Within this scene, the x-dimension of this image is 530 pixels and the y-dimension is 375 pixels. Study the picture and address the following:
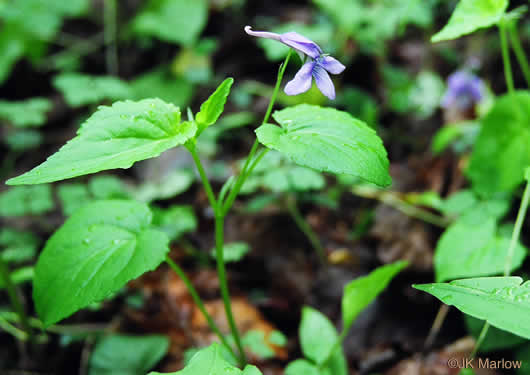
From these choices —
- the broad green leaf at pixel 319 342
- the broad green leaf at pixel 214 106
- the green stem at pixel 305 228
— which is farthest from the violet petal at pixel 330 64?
Result: the green stem at pixel 305 228

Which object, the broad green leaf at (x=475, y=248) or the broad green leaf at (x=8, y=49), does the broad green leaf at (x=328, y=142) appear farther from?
the broad green leaf at (x=8, y=49)

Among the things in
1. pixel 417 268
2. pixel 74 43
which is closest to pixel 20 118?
pixel 74 43

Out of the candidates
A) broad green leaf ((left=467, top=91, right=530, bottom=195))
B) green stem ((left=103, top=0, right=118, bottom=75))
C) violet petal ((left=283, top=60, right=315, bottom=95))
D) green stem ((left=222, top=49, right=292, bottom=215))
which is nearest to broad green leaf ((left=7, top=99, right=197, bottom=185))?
green stem ((left=222, top=49, right=292, bottom=215))

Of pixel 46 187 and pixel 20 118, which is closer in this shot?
pixel 46 187

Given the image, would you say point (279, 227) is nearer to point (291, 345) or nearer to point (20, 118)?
point (291, 345)

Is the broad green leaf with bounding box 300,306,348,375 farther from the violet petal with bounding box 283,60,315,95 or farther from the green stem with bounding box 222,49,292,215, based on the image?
the violet petal with bounding box 283,60,315,95

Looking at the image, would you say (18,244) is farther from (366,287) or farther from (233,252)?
(366,287)

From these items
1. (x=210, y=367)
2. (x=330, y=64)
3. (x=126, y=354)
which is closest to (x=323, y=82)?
(x=330, y=64)

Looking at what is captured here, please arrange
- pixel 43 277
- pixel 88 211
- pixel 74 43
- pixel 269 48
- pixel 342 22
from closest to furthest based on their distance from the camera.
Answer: pixel 43 277 → pixel 88 211 → pixel 269 48 → pixel 342 22 → pixel 74 43
